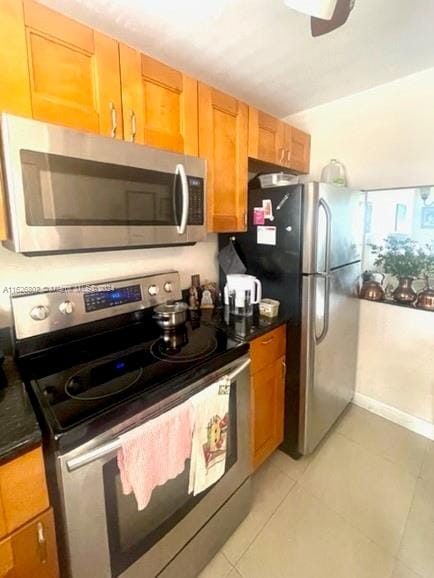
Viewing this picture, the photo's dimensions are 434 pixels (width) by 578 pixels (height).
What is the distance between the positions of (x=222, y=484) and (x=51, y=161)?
141 centimetres

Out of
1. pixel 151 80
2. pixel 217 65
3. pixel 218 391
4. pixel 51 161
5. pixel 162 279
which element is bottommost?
pixel 218 391

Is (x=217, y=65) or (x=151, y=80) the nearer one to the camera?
(x=151, y=80)

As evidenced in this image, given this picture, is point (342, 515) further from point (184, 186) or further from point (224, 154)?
point (224, 154)

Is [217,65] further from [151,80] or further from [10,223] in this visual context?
[10,223]

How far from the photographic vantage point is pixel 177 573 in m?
1.15

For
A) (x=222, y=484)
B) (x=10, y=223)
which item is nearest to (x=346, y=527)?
(x=222, y=484)

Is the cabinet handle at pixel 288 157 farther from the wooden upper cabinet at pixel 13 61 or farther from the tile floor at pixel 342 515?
the tile floor at pixel 342 515

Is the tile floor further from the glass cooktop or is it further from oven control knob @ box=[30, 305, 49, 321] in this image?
oven control knob @ box=[30, 305, 49, 321]

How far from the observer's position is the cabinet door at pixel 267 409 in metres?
1.59

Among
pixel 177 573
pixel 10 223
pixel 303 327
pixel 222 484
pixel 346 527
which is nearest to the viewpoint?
pixel 10 223

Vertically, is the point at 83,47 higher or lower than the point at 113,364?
higher

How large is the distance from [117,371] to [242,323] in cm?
70

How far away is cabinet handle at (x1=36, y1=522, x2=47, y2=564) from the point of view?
0.83 meters

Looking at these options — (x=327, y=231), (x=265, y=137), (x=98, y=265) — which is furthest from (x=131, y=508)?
(x=265, y=137)
